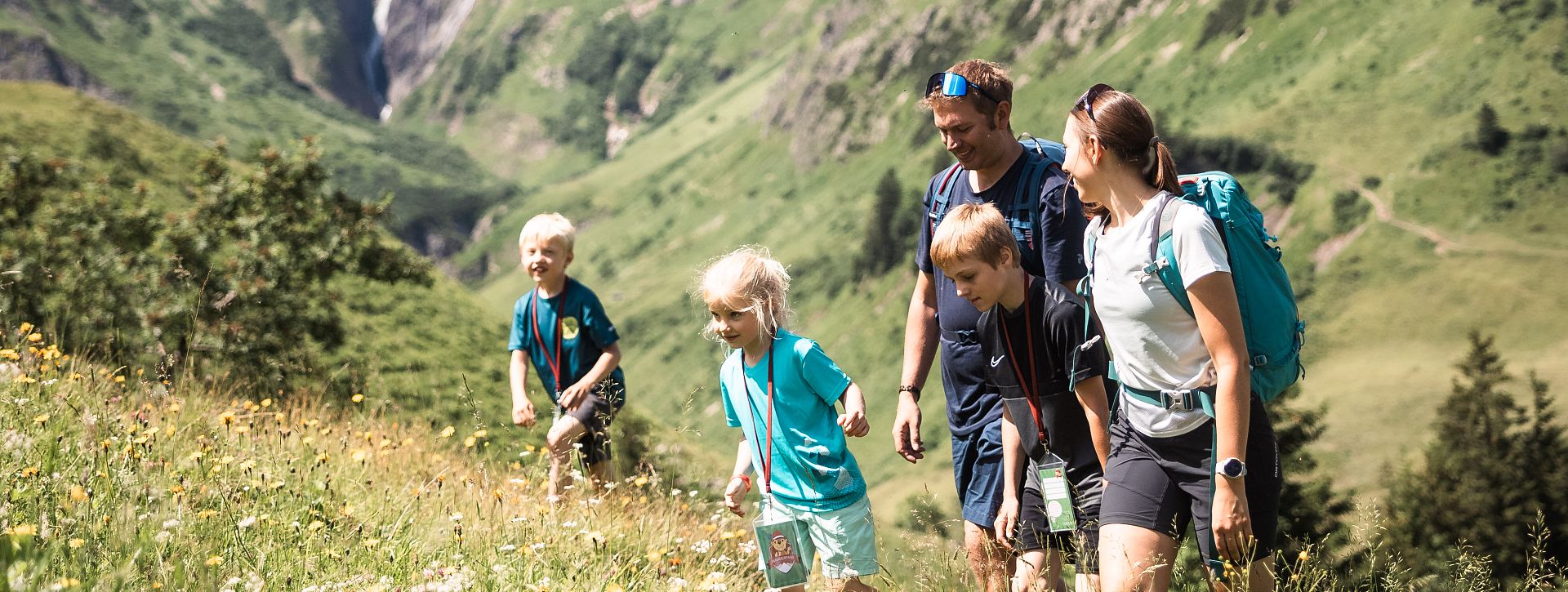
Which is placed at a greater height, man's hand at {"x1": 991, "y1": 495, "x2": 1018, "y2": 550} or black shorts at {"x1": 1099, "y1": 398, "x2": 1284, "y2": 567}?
black shorts at {"x1": 1099, "y1": 398, "x2": 1284, "y2": 567}

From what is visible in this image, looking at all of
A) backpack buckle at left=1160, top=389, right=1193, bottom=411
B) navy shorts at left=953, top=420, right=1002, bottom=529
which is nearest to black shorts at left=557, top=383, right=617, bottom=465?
navy shorts at left=953, top=420, right=1002, bottom=529

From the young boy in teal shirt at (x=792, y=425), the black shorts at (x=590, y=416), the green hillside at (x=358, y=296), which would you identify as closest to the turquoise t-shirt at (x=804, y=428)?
the young boy in teal shirt at (x=792, y=425)

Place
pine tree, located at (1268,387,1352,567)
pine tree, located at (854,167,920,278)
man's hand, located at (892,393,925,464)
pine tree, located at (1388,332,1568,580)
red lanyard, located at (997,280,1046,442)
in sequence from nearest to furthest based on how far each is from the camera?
red lanyard, located at (997,280,1046,442) → man's hand, located at (892,393,925,464) → pine tree, located at (1268,387,1352,567) → pine tree, located at (1388,332,1568,580) → pine tree, located at (854,167,920,278)

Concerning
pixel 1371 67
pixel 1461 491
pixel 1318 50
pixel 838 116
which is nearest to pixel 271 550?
pixel 1461 491

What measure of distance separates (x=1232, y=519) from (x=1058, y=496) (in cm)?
79

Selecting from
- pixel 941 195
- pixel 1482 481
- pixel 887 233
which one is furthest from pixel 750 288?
pixel 887 233

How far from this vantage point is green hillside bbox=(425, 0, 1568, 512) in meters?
79.3

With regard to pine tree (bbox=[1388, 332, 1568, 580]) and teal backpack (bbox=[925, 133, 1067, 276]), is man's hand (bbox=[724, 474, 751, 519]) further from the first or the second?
pine tree (bbox=[1388, 332, 1568, 580])

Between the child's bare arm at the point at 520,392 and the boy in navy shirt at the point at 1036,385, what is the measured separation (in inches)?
110

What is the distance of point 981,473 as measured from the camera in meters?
4.84

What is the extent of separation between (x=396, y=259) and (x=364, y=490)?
12.1 m

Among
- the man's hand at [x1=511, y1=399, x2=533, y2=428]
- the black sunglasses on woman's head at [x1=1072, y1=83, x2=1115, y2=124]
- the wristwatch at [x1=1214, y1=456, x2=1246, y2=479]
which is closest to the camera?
the wristwatch at [x1=1214, y1=456, x2=1246, y2=479]

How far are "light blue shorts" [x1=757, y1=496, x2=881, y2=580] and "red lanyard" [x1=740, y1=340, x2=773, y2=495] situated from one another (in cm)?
13

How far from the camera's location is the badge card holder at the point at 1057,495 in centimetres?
414
